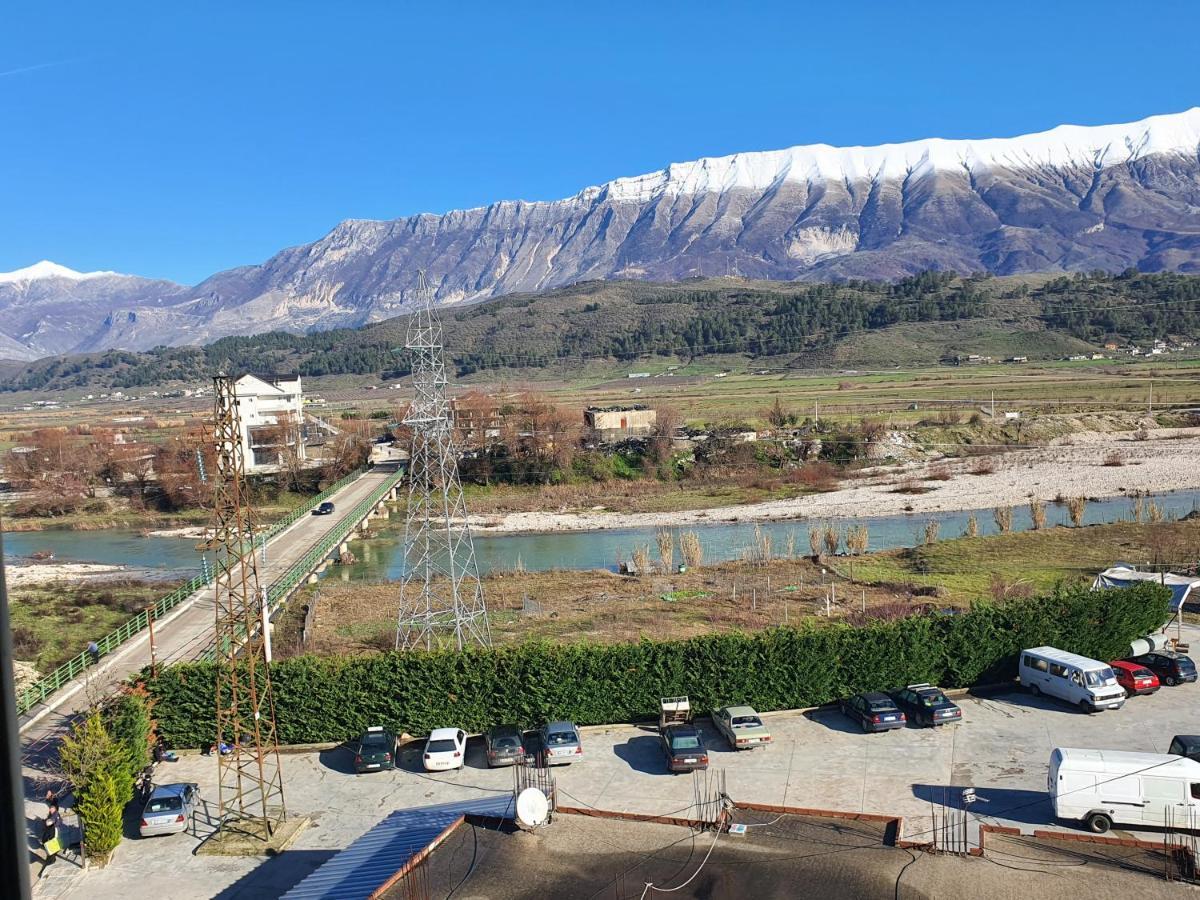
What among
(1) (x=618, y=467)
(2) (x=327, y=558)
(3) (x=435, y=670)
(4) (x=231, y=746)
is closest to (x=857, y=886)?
(3) (x=435, y=670)

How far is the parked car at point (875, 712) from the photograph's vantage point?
18.5 m

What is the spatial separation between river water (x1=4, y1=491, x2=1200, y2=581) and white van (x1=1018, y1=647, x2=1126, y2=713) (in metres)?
18.7

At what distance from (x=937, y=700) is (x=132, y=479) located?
56822 millimetres

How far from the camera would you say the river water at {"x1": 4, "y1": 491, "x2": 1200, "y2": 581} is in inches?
1619

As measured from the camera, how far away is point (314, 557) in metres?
35.9

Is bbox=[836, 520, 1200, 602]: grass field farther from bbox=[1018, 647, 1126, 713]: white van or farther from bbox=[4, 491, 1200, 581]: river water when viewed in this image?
bbox=[1018, 647, 1126, 713]: white van

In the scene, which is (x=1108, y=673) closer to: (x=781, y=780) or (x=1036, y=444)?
(x=781, y=780)

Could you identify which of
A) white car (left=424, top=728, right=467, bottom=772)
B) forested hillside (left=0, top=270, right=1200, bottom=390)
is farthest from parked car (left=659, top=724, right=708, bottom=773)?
forested hillside (left=0, top=270, right=1200, bottom=390)

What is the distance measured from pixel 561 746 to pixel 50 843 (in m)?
8.22

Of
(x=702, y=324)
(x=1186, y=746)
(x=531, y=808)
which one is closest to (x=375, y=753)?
(x=531, y=808)

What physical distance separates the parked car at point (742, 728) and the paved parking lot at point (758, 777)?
21cm

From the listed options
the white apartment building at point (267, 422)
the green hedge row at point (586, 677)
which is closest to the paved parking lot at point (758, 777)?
the green hedge row at point (586, 677)

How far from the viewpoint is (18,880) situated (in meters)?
1.84

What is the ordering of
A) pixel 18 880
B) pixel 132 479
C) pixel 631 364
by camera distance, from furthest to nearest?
pixel 631 364, pixel 132 479, pixel 18 880
